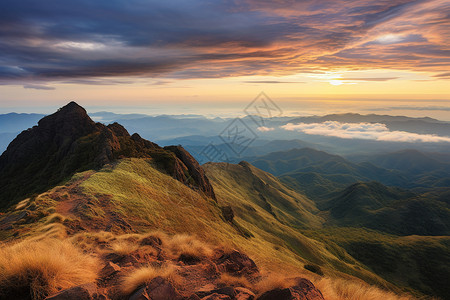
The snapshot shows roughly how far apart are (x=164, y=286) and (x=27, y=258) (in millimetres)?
4638

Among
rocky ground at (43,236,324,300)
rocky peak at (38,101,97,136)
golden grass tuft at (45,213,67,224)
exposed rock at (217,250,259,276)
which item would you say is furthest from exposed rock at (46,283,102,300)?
rocky peak at (38,101,97,136)

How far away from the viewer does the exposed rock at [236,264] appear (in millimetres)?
11286

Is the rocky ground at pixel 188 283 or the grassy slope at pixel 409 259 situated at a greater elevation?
the rocky ground at pixel 188 283

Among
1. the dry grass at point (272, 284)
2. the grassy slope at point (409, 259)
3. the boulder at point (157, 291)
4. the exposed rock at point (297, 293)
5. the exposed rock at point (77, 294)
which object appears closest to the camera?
the exposed rock at point (77, 294)

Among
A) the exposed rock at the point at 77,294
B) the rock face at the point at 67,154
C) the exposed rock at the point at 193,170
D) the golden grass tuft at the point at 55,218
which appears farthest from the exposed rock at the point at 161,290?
the exposed rock at the point at 193,170

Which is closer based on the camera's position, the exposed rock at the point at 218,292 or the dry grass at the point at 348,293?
the exposed rock at the point at 218,292

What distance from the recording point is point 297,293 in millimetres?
7836

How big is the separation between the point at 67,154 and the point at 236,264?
60.6m

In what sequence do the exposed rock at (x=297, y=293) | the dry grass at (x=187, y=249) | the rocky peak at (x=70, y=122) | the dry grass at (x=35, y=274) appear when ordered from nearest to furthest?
the dry grass at (x=35, y=274) < the exposed rock at (x=297, y=293) < the dry grass at (x=187, y=249) < the rocky peak at (x=70, y=122)

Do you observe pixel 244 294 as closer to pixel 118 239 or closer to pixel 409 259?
pixel 118 239

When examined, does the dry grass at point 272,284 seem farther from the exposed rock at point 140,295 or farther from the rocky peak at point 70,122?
the rocky peak at point 70,122

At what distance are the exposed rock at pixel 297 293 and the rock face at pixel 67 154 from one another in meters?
40.7

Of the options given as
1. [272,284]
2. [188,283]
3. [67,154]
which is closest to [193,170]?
[67,154]

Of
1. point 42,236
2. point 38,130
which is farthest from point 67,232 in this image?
point 38,130
